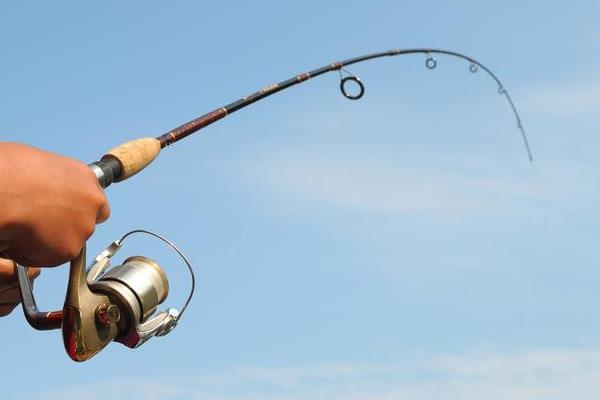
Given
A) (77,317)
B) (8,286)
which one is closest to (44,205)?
(77,317)

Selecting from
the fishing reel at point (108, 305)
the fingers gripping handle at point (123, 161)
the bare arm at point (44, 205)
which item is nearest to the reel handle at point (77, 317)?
the fishing reel at point (108, 305)

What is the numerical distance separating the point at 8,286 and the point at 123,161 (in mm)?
435

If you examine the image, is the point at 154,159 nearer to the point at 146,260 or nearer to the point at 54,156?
the point at 146,260

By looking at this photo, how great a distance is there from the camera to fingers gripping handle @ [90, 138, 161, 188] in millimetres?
2068

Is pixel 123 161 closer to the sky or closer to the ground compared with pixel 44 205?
closer to the sky

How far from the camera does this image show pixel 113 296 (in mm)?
2248

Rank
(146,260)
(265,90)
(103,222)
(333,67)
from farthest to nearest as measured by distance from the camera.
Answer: (333,67), (265,90), (146,260), (103,222)

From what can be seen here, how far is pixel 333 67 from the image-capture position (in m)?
5.04

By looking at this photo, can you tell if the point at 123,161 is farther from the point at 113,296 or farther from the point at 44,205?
the point at 44,205

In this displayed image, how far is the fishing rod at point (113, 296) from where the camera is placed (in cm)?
203

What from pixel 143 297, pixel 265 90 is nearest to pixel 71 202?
pixel 143 297

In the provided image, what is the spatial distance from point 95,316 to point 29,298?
6.6 inches

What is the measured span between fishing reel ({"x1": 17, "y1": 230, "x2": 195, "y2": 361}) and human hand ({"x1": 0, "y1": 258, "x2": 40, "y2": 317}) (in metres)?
0.08

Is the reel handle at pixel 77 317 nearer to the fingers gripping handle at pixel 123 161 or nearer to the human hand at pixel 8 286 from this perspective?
the human hand at pixel 8 286
